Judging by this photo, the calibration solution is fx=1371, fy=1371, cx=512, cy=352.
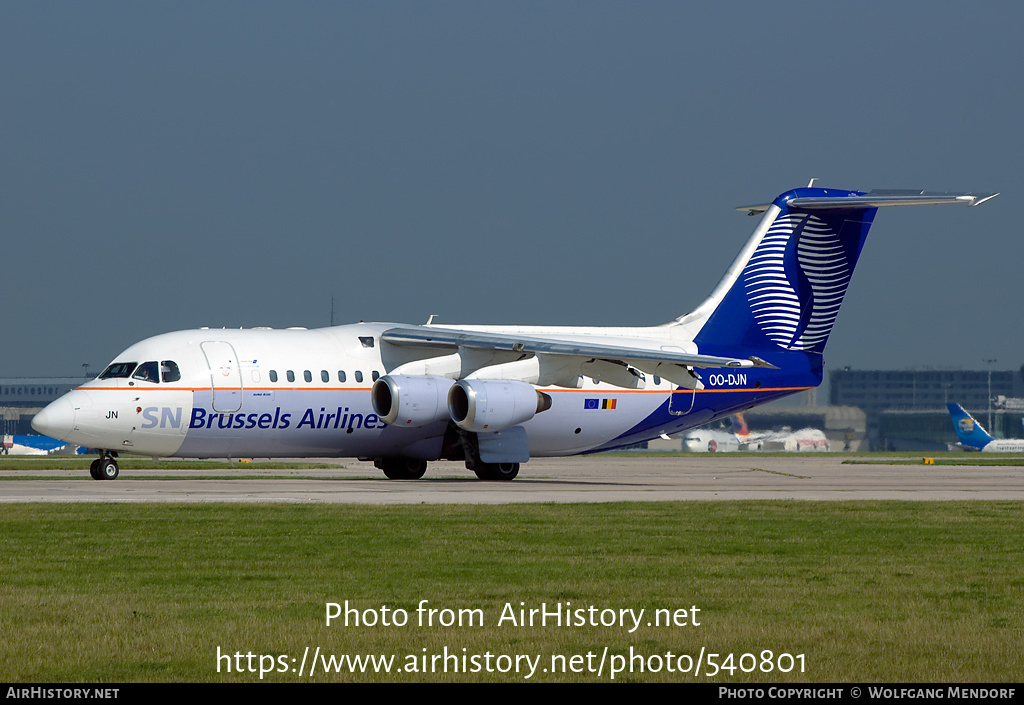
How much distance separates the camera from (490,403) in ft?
104

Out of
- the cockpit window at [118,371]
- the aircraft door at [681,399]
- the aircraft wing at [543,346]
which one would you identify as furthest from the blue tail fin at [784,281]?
the cockpit window at [118,371]

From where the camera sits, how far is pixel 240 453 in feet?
104

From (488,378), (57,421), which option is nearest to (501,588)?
(57,421)

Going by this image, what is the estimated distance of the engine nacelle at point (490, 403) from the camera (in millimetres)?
31688

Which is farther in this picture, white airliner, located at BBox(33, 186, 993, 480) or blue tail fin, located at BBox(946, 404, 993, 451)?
blue tail fin, located at BBox(946, 404, 993, 451)

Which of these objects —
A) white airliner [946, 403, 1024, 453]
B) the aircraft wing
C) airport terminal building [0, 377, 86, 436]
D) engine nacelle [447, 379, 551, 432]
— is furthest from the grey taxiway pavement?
airport terminal building [0, 377, 86, 436]

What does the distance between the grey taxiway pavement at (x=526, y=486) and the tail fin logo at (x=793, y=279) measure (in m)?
4.05

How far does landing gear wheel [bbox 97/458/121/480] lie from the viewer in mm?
31453

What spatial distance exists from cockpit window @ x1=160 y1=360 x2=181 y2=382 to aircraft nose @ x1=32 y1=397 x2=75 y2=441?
2104mm

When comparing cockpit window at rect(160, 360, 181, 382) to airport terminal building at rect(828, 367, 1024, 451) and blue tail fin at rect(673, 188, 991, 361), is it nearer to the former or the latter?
blue tail fin at rect(673, 188, 991, 361)

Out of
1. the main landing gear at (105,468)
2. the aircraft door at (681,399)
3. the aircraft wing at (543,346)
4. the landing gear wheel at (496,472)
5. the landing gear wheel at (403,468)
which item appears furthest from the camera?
the aircraft door at (681,399)

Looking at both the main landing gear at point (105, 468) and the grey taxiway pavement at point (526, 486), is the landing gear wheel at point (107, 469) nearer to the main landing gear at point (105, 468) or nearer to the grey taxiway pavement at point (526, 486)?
the main landing gear at point (105, 468)
